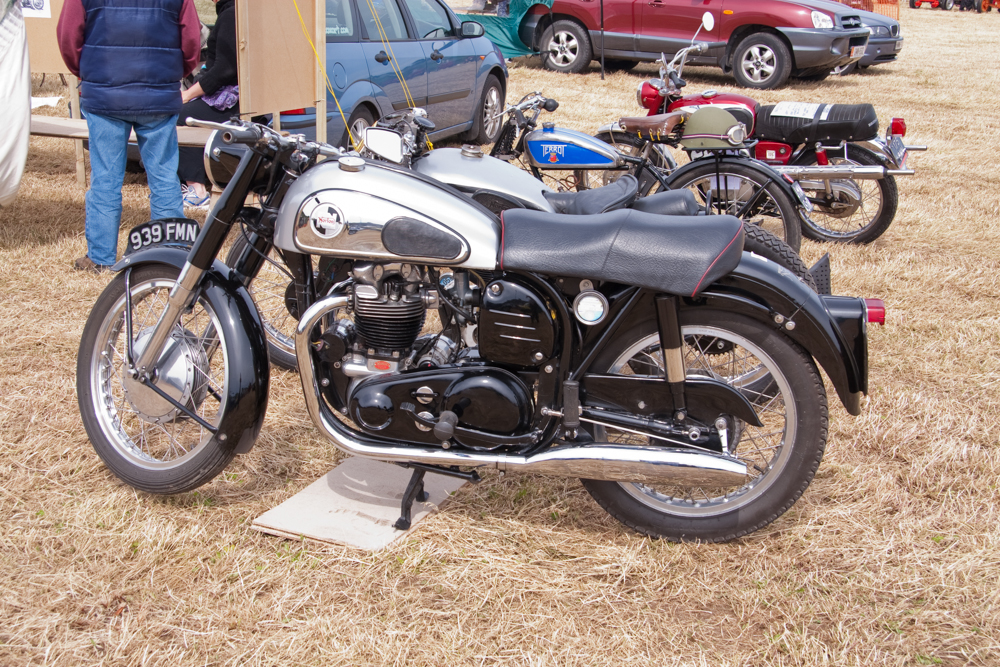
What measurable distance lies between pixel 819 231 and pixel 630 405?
416 cm

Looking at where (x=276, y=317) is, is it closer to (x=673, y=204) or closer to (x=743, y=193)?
(x=673, y=204)

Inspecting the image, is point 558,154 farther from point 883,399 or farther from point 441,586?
point 441,586

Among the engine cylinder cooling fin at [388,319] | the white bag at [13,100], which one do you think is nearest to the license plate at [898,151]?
the engine cylinder cooling fin at [388,319]

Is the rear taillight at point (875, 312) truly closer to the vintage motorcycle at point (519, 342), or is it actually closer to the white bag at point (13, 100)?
the vintage motorcycle at point (519, 342)

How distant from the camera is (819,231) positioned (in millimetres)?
6211

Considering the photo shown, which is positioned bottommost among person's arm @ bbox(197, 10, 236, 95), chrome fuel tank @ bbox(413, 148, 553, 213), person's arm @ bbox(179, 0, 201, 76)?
chrome fuel tank @ bbox(413, 148, 553, 213)

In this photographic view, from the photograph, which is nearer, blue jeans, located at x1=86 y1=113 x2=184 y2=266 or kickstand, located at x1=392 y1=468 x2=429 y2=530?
kickstand, located at x1=392 y1=468 x2=429 y2=530

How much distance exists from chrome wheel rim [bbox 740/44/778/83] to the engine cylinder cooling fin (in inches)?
444

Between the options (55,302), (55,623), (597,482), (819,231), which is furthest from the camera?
(819,231)

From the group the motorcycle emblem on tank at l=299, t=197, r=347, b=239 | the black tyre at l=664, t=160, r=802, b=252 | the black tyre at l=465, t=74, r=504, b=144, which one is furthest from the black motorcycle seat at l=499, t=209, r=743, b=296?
the black tyre at l=465, t=74, r=504, b=144

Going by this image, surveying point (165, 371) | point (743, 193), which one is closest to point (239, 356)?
point (165, 371)

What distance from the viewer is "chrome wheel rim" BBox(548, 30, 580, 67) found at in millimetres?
13539

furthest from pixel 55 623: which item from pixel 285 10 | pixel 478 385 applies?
pixel 285 10

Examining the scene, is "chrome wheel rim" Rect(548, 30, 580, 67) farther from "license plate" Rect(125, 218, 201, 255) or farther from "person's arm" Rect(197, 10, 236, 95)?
"license plate" Rect(125, 218, 201, 255)
